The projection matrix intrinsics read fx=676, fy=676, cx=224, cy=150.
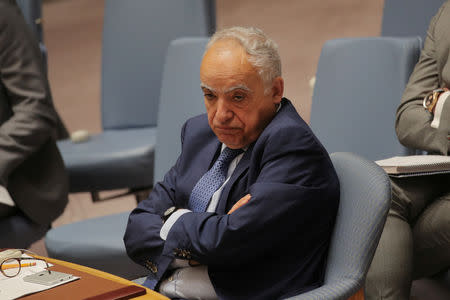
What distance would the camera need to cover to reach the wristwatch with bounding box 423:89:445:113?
6.82 ft

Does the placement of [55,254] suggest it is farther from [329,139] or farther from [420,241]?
[420,241]

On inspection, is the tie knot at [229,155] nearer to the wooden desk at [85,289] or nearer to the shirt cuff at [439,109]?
the wooden desk at [85,289]

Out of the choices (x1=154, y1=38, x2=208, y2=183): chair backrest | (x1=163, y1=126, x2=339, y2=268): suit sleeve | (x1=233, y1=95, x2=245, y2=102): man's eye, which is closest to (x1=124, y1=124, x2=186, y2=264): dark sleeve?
(x1=163, y1=126, x2=339, y2=268): suit sleeve

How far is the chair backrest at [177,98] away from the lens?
235cm

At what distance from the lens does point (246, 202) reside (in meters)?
1.40

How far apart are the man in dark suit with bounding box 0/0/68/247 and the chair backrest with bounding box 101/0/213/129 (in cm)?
89

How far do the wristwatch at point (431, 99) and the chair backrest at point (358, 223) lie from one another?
0.73m

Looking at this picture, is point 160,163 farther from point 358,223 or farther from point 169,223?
point 358,223

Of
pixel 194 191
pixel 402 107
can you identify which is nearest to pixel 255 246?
pixel 194 191

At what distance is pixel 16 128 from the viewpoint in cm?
246

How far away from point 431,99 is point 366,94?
213mm

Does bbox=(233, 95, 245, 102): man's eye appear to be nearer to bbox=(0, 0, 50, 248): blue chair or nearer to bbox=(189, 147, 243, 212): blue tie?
bbox=(189, 147, 243, 212): blue tie

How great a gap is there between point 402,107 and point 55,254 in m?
1.20

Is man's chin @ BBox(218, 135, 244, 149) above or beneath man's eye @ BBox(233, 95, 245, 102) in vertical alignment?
beneath
